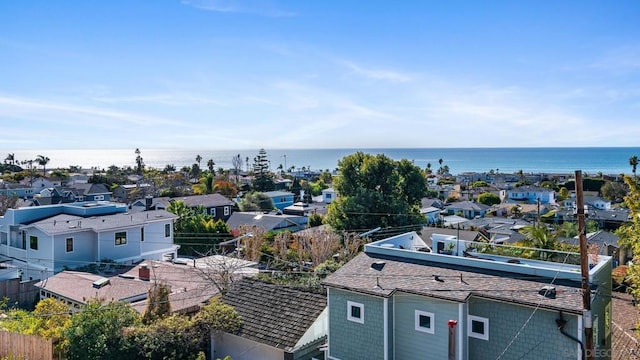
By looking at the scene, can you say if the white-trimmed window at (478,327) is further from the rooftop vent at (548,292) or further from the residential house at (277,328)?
the residential house at (277,328)

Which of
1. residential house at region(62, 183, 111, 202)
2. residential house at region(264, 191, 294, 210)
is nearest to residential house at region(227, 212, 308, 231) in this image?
residential house at region(264, 191, 294, 210)

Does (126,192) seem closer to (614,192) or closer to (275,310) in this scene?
(275,310)

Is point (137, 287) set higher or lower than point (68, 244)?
lower

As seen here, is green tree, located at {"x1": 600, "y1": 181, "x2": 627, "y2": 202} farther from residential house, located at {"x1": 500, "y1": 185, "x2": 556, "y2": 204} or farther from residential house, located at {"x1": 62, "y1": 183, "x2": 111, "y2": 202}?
residential house, located at {"x1": 62, "y1": 183, "x2": 111, "y2": 202}

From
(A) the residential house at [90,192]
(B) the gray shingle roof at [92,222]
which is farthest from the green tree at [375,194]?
(A) the residential house at [90,192]

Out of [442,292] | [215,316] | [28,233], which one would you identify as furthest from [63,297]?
[442,292]

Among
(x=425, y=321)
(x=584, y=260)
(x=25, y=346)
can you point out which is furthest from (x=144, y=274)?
(x=584, y=260)
